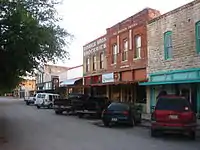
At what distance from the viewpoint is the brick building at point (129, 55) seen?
3170 cm

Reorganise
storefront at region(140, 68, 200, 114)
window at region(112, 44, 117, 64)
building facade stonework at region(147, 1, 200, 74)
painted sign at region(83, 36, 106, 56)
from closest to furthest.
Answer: storefront at region(140, 68, 200, 114), building facade stonework at region(147, 1, 200, 74), window at region(112, 44, 117, 64), painted sign at region(83, 36, 106, 56)

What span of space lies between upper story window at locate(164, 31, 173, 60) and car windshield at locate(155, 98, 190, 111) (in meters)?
11.8

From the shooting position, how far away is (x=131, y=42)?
33.8 metres

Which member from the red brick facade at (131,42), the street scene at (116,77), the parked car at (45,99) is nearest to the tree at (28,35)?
the street scene at (116,77)

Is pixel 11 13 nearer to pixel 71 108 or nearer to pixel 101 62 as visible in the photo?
pixel 71 108

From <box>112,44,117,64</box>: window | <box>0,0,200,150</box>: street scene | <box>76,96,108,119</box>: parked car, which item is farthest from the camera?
<box>112,44,117,64</box>: window

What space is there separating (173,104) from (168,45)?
40.6 feet

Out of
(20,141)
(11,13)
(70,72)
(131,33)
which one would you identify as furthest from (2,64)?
(70,72)

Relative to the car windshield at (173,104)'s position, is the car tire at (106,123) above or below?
below

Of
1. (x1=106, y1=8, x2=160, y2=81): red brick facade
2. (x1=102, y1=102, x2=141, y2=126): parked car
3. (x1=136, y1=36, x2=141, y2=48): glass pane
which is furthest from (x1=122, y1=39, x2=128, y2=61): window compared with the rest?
(x1=102, y1=102, x2=141, y2=126): parked car

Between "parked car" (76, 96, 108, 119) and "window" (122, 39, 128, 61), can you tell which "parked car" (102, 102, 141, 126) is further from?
"window" (122, 39, 128, 61)

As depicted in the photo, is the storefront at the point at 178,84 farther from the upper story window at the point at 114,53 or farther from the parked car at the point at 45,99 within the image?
the parked car at the point at 45,99

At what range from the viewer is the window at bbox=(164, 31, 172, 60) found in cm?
2725

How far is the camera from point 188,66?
976 inches
